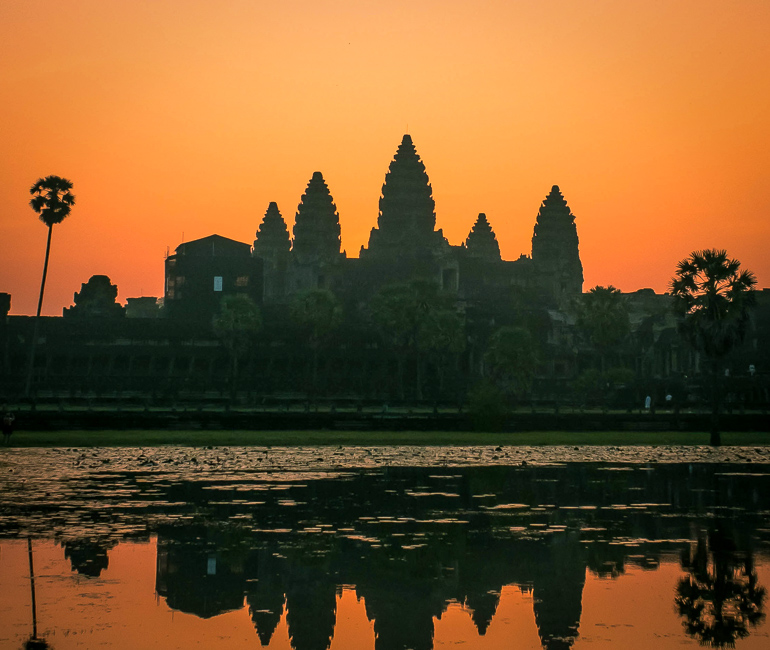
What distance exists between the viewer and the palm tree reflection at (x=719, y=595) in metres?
11.6

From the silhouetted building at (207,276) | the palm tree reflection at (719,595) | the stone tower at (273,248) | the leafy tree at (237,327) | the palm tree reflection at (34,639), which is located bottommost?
the palm tree reflection at (34,639)

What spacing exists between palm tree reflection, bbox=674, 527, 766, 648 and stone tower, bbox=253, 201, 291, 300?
481 feet

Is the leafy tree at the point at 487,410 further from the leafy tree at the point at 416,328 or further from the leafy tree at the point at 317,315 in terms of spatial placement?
the leafy tree at the point at 317,315

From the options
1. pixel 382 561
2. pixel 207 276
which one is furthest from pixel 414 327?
pixel 382 561

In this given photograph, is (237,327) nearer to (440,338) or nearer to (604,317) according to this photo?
(440,338)

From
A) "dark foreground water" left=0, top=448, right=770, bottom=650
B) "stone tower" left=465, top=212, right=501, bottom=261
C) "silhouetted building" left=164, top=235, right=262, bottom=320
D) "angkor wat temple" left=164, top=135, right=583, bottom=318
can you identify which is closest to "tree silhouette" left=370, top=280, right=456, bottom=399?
"angkor wat temple" left=164, top=135, right=583, bottom=318

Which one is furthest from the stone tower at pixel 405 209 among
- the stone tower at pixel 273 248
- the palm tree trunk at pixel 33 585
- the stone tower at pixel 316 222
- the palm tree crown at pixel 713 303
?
the palm tree trunk at pixel 33 585

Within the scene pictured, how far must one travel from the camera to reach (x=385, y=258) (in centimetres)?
13850

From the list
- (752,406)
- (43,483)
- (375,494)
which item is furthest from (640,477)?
(752,406)

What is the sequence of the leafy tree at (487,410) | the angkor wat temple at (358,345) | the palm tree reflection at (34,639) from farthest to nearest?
the angkor wat temple at (358,345)
the leafy tree at (487,410)
the palm tree reflection at (34,639)

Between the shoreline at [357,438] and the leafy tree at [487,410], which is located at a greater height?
the leafy tree at [487,410]

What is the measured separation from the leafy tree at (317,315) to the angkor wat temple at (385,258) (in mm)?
16407

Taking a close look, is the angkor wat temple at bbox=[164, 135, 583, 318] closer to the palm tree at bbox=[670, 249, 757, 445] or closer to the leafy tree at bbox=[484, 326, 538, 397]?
the leafy tree at bbox=[484, 326, 538, 397]

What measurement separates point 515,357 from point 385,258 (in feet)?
192
